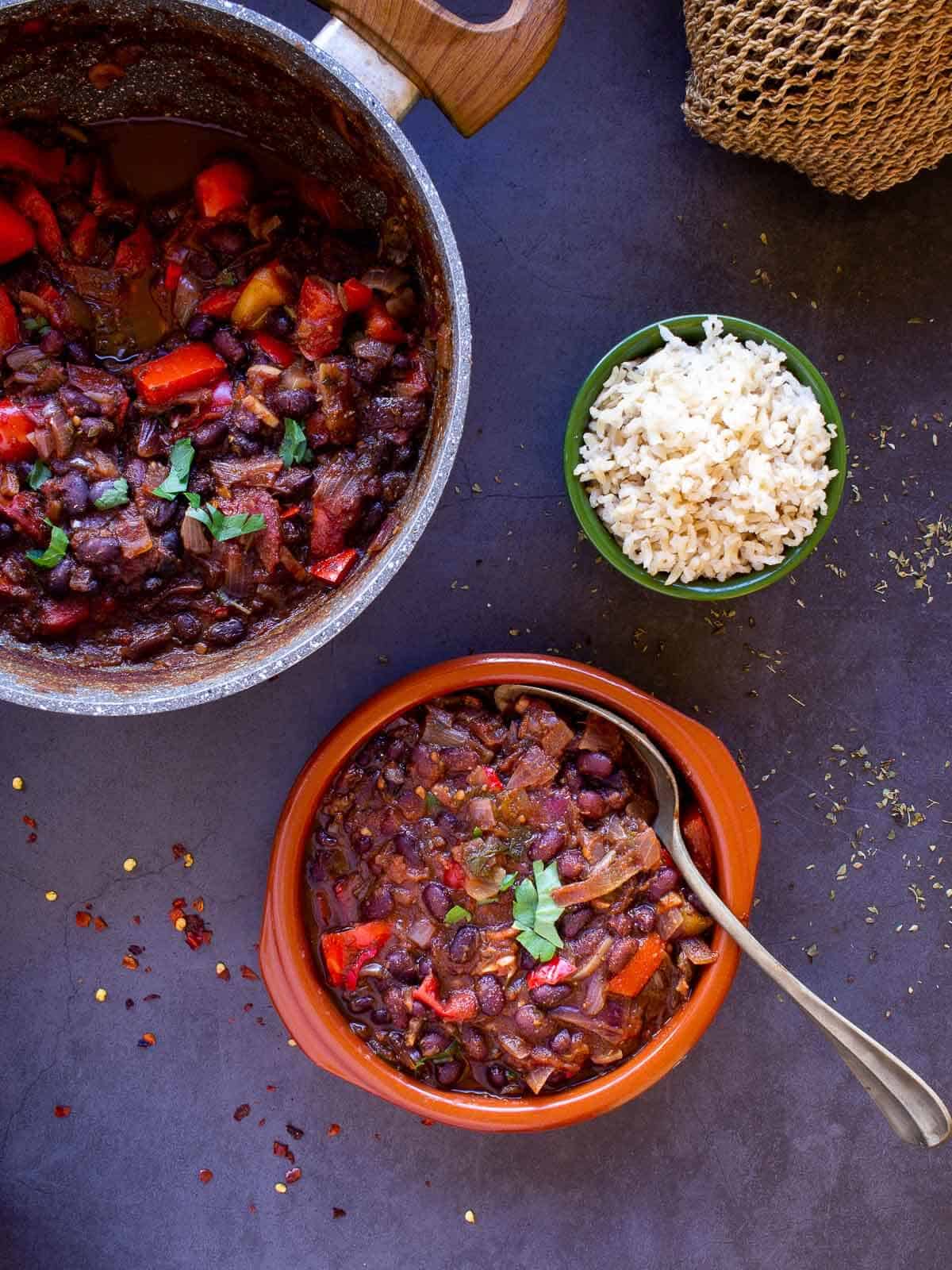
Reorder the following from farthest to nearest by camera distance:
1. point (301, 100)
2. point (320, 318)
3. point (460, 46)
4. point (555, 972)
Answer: point (555, 972) < point (320, 318) < point (301, 100) < point (460, 46)

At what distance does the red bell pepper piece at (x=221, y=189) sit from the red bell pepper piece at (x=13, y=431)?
562 millimetres

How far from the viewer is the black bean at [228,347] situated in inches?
89.7

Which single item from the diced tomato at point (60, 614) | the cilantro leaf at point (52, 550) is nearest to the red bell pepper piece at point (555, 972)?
the diced tomato at point (60, 614)

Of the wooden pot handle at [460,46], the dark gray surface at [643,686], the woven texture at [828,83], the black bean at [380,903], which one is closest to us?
the wooden pot handle at [460,46]

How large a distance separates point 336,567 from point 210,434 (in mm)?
366

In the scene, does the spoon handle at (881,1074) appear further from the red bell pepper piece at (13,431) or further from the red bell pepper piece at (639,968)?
the red bell pepper piece at (13,431)

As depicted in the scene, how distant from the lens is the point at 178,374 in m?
2.27

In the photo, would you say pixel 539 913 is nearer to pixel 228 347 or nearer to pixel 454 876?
pixel 454 876

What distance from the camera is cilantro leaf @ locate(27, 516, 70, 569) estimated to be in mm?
2232

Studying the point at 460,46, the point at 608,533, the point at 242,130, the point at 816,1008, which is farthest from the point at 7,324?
the point at 816,1008

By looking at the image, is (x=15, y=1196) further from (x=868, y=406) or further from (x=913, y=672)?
(x=868, y=406)

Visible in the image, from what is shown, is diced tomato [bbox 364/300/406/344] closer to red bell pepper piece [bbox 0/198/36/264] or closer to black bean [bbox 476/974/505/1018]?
red bell pepper piece [bbox 0/198/36/264]

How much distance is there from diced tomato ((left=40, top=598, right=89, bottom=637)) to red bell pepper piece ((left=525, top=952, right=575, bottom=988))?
122cm

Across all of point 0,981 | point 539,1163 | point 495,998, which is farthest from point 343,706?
point 539,1163
